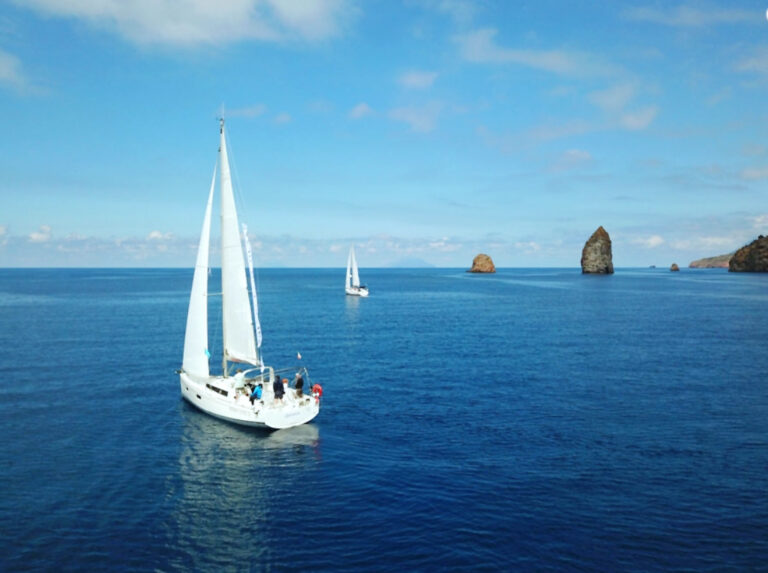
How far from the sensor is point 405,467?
27047mm

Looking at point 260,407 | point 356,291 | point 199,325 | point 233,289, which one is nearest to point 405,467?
point 260,407

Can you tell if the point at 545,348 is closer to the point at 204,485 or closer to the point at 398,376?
the point at 398,376

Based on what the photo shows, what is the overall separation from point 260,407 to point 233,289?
9.11m

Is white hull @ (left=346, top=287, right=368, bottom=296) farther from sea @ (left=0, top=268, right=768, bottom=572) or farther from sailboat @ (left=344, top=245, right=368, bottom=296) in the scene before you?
sea @ (left=0, top=268, right=768, bottom=572)

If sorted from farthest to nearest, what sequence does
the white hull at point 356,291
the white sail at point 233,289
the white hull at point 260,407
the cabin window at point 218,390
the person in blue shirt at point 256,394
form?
the white hull at point 356,291, the white sail at point 233,289, the cabin window at point 218,390, the person in blue shirt at point 256,394, the white hull at point 260,407

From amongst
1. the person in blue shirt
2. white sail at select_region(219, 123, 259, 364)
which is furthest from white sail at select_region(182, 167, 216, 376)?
the person in blue shirt

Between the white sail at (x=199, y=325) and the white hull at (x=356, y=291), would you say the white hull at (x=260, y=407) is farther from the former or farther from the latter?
the white hull at (x=356, y=291)

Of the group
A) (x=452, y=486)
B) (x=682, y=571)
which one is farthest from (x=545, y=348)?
(x=682, y=571)

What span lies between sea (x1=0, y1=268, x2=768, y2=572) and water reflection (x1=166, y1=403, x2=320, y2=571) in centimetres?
11

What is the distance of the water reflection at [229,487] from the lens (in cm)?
1967

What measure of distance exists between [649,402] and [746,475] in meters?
12.7

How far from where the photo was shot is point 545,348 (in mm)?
61438

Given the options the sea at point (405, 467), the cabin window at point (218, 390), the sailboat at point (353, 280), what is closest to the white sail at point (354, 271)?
the sailboat at point (353, 280)

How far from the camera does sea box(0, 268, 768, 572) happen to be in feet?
64.4
